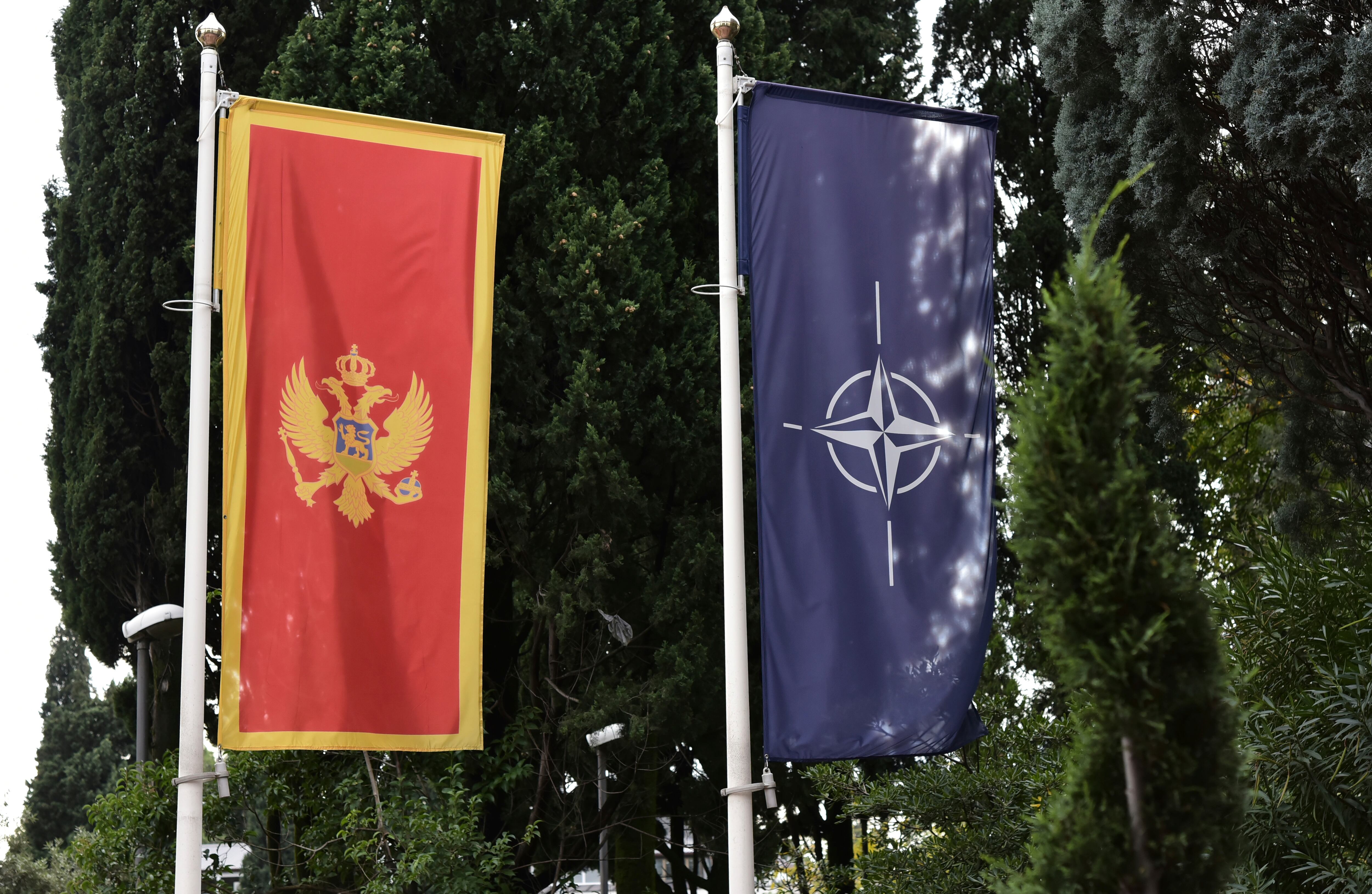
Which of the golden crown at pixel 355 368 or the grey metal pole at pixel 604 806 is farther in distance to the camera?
the grey metal pole at pixel 604 806

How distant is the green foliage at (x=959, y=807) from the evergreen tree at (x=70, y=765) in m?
31.4

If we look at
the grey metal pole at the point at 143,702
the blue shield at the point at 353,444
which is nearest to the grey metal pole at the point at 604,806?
the grey metal pole at the point at 143,702

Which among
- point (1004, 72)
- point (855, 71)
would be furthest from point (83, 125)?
point (1004, 72)

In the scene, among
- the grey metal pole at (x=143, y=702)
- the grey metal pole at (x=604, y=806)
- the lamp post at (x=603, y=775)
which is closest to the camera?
the lamp post at (x=603, y=775)

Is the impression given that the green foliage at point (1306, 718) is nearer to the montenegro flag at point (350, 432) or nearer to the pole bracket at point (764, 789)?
the pole bracket at point (764, 789)

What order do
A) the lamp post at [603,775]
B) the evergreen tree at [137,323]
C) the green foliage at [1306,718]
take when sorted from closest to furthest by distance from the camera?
the green foliage at [1306,718], the lamp post at [603,775], the evergreen tree at [137,323]

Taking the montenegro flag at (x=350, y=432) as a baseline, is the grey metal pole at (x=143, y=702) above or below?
below

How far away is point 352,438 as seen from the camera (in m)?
6.80

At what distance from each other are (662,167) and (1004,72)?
21.0ft

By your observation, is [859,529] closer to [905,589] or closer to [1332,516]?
[905,589]

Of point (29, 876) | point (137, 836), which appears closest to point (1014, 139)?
point (137, 836)

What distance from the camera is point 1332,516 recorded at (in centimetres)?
1073

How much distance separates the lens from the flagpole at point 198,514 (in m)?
6.79

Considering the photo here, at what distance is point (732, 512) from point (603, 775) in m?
5.25
